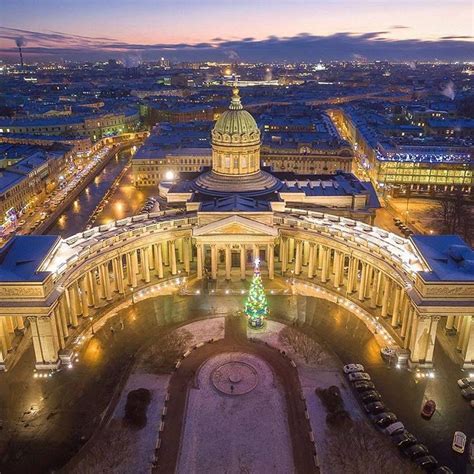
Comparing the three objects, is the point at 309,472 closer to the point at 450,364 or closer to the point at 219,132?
the point at 450,364

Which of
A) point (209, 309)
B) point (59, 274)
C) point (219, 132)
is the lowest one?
point (209, 309)

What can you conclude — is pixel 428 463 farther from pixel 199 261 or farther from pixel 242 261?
pixel 199 261

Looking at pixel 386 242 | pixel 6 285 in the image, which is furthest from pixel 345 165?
pixel 6 285

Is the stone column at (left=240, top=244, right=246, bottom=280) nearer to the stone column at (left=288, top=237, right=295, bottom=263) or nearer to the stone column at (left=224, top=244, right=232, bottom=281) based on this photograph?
the stone column at (left=224, top=244, right=232, bottom=281)

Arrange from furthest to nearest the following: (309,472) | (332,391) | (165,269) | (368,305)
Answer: (165,269), (368,305), (332,391), (309,472)

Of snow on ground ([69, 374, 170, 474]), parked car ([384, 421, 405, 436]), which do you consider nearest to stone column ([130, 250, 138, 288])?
snow on ground ([69, 374, 170, 474])

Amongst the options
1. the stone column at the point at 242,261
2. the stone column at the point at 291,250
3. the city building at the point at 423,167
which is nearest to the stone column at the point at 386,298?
the stone column at the point at 291,250
